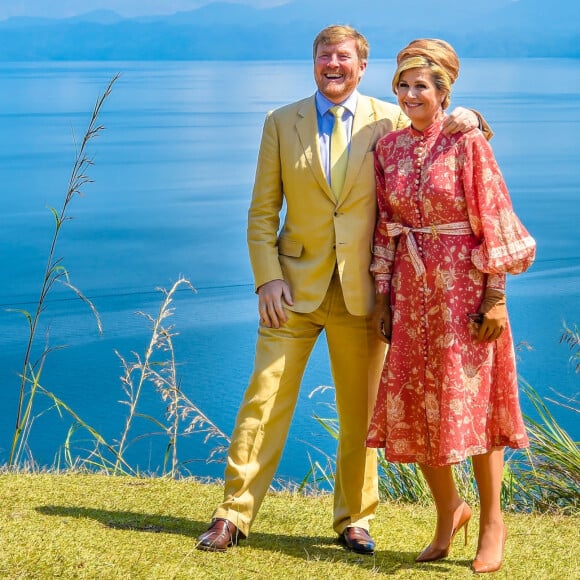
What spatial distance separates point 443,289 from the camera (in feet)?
9.53

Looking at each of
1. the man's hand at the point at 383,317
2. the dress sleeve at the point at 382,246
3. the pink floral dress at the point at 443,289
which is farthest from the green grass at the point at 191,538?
the dress sleeve at the point at 382,246

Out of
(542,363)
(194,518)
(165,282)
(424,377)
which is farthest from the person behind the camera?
(165,282)

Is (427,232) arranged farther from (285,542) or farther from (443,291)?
(285,542)

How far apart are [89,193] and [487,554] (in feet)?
64.1

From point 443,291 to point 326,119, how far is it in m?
0.67

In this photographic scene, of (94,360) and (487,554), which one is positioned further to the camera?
(94,360)

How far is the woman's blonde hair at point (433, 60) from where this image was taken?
288 centimetres

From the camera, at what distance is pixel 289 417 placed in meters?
3.26

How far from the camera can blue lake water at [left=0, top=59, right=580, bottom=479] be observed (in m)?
10.0

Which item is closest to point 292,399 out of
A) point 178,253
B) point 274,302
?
point 274,302

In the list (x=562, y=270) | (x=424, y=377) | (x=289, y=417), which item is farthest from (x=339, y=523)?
(x=562, y=270)

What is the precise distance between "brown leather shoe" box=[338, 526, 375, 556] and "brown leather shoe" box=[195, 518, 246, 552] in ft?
1.04

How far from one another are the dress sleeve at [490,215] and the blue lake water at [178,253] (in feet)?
5.27

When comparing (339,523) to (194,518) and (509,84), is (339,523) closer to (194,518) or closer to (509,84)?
(194,518)
